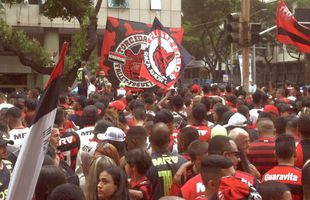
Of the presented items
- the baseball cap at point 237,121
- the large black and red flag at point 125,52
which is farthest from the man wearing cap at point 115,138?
the large black and red flag at point 125,52

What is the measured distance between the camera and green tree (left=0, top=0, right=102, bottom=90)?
1680 centimetres

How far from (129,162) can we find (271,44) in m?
52.1

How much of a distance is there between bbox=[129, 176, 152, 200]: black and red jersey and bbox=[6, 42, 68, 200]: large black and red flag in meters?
2.02

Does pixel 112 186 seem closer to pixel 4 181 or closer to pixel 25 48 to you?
pixel 4 181

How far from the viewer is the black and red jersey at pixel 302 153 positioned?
20.8ft

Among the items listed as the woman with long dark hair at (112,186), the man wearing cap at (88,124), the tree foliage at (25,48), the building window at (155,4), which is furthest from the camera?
the building window at (155,4)

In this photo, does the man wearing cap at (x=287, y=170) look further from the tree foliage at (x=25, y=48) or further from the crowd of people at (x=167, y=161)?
the tree foliage at (x=25, y=48)

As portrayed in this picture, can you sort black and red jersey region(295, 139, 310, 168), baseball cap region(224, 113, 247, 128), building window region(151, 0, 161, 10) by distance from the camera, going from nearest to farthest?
black and red jersey region(295, 139, 310, 168), baseball cap region(224, 113, 247, 128), building window region(151, 0, 161, 10)

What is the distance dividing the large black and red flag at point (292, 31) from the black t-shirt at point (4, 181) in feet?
30.5

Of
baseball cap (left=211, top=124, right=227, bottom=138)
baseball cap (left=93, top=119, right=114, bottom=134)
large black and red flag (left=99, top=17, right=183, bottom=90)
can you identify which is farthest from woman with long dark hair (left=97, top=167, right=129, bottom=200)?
large black and red flag (left=99, top=17, right=183, bottom=90)

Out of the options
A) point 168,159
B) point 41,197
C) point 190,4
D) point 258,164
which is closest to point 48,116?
point 41,197

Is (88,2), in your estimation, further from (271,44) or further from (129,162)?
(271,44)

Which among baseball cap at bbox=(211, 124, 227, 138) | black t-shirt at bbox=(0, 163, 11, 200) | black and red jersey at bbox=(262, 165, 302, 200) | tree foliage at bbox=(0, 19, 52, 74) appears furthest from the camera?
tree foliage at bbox=(0, 19, 52, 74)

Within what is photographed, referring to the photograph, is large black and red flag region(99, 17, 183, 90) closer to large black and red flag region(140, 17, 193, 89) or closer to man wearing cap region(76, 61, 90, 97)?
large black and red flag region(140, 17, 193, 89)
